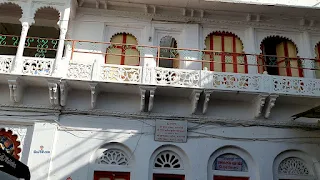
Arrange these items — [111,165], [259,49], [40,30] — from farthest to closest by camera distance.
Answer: [40,30], [259,49], [111,165]

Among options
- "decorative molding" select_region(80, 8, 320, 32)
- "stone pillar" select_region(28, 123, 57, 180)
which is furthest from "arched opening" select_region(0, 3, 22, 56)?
"stone pillar" select_region(28, 123, 57, 180)

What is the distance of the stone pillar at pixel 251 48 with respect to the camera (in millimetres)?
11240

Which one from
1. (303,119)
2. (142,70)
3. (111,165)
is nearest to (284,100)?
(303,119)

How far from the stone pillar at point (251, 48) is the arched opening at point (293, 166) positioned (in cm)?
291

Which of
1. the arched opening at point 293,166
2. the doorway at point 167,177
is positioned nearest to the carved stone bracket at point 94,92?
the doorway at point 167,177

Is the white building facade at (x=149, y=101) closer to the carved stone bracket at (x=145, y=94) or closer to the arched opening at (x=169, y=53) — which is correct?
the carved stone bracket at (x=145, y=94)

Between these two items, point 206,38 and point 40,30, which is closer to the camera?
point 206,38

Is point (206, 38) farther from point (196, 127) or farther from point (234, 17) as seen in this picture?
point (196, 127)

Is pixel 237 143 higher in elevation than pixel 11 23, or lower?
lower

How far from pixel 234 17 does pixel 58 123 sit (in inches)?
275

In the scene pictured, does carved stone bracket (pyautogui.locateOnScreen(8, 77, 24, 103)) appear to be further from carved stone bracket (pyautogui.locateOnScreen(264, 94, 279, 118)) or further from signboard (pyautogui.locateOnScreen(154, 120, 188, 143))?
carved stone bracket (pyautogui.locateOnScreen(264, 94, 279, 118))

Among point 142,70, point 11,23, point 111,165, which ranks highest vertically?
point 11,23

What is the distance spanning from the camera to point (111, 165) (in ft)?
32.6

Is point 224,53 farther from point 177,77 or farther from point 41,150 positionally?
point 41,150
